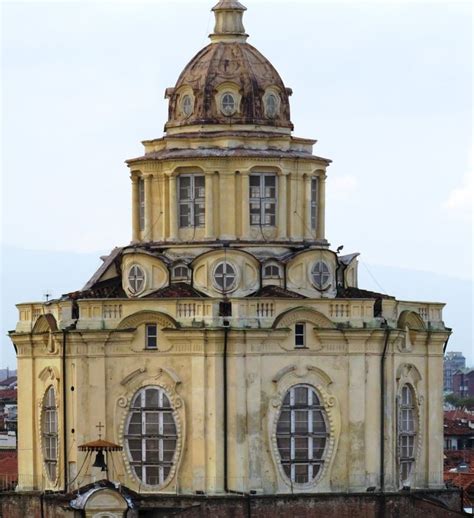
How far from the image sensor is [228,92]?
329 feet

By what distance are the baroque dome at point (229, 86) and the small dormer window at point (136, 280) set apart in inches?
215

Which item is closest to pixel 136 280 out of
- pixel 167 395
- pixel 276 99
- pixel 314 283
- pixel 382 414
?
pixel 167 395

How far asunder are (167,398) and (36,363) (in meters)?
6.08

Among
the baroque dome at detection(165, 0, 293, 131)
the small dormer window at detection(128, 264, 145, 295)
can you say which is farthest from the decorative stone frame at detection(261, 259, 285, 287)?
the baroque dome at detection(165, 0, 293, 131)

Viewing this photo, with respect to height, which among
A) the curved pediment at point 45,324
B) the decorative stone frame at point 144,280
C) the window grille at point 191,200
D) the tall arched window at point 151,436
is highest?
the window grille at point 191,200

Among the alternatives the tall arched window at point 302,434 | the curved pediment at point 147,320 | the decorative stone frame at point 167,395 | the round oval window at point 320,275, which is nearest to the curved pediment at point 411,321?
the round oval window at point 320,275

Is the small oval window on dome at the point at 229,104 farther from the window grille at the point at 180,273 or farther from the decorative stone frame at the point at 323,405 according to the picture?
the decorative stone frame at the point at 323,405

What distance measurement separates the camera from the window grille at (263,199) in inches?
3920

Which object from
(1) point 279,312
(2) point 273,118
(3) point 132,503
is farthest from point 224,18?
(3) point 132,503

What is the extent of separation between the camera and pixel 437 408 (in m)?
102

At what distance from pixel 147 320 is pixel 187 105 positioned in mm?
8470

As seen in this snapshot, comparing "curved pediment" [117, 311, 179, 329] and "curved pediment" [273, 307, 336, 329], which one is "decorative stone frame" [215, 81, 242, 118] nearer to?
"curved pediment" [273, 307, 336, 329]

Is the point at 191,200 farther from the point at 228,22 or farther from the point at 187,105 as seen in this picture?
the point at 228,22

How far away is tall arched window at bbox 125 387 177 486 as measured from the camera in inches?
3824
